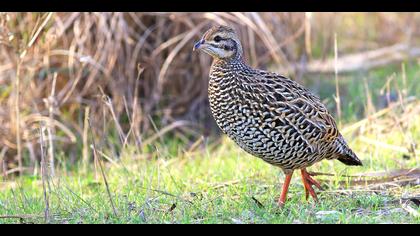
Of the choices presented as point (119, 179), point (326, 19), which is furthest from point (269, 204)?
point (326, 19)

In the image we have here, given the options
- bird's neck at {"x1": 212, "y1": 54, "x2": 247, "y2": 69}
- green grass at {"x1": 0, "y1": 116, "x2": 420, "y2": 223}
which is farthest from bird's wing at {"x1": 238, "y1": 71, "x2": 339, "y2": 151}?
green grass at {"x1": 0, "y1": 116, "x2": 420, "y2": 223}

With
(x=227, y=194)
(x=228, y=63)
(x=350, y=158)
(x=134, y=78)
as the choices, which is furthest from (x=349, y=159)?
(x=134, y=78)

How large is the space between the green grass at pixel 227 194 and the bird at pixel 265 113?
290 mm

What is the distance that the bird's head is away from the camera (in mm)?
5113

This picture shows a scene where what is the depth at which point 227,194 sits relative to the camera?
17.6ft

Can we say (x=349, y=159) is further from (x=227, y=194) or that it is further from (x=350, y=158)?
(x=227, y=194)

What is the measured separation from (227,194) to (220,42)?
106cm

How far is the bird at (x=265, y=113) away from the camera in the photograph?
16.1 feet

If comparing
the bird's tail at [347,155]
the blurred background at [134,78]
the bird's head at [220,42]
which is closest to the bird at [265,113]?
the bird's head at [220,42]

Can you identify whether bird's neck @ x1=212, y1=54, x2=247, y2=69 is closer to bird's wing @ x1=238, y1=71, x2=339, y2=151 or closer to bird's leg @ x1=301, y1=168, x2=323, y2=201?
bird's wing @ x1=238, y1=71, x2=339, y2=151

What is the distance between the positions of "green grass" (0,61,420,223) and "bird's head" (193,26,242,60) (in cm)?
74

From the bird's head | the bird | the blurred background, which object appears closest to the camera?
the bird

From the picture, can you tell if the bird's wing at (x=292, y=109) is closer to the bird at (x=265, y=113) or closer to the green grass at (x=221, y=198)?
the bird at (x=265, y=113)

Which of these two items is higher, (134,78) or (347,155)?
(134,78)
